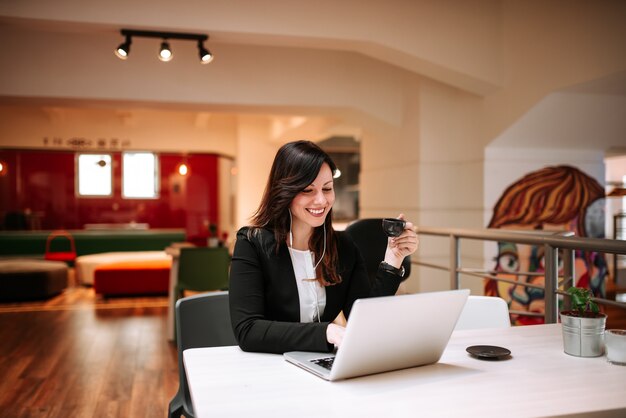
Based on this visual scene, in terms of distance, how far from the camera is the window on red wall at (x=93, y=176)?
474 inches

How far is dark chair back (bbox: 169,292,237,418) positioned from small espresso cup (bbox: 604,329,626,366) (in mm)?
1146

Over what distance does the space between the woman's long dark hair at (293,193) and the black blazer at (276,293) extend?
1.6 inches

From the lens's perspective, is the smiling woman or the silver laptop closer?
the silver laptop

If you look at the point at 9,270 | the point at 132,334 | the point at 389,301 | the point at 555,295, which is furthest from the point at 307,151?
the point at 9,270

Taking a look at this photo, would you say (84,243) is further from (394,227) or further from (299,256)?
(394,227)

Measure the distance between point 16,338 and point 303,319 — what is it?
14.5ft

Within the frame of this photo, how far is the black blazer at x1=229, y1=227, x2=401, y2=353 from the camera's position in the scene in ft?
4.69

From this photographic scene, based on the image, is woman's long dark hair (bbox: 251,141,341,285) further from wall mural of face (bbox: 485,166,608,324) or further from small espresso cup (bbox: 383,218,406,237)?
wall mural of face (bbox: 485,166,608,324)

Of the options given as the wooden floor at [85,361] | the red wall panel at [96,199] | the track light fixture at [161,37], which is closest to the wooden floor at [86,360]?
the wooden floor at [85,361]

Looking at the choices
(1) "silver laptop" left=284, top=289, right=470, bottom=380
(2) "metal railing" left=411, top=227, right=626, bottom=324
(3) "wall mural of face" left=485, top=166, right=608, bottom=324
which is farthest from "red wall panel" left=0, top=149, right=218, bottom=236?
(1) "silver laptop" left=284, top=289, right=470, bottom=380

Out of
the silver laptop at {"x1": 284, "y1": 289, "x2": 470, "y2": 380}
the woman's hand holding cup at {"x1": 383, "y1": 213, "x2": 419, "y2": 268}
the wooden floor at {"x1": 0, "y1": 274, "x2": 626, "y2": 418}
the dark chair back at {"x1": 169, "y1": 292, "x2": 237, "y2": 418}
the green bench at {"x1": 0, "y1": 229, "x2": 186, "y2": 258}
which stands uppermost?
the woman's hand holding cup at {"x1": 383, "y1": 213, "x2": 419, "y2": 268}

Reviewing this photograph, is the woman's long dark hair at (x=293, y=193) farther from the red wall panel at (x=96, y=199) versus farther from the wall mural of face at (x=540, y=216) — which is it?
the red wall panel at (x=96, y=199)

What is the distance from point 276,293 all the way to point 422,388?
0.63 m

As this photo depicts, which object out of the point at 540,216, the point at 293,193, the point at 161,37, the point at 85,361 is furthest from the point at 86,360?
the point at 540,216
